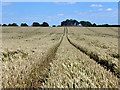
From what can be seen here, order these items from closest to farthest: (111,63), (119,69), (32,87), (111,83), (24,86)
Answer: (111,83)
(24,86)
(32,87)
(119,69)
(111,63)

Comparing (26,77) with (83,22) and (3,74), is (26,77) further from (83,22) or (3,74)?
Result: (83,22)

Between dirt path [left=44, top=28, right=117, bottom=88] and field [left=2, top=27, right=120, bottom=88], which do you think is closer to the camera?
dirt path [left=44, top=28, right=117, bottom=88]

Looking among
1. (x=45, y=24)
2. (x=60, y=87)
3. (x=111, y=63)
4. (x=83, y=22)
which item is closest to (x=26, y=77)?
(x=60, y=87)

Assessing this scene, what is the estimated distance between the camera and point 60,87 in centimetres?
309

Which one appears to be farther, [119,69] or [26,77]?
[119,69]

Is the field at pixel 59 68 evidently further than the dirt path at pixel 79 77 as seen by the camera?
Yes

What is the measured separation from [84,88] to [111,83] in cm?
77

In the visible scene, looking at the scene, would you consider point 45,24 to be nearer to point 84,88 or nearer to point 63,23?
point 63,23

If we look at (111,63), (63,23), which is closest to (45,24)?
(63,23)

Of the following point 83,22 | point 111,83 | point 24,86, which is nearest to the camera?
point 111,83

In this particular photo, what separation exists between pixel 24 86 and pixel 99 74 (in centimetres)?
200

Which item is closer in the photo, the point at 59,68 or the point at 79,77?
the point at 79,77

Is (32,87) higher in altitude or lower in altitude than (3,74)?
lower

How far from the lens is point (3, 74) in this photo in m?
4.30
